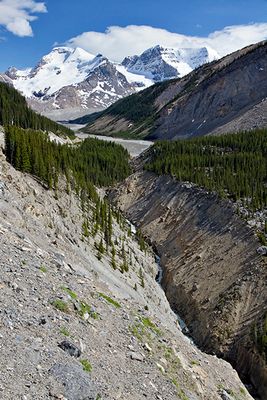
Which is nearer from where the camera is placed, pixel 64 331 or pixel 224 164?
pixel 64 331

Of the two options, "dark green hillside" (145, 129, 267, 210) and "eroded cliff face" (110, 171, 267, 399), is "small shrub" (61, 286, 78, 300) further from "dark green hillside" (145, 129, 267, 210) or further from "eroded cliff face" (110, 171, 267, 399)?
"dark green hillside" (145, 129, 267, 210)

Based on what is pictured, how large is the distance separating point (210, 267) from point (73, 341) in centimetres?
3545

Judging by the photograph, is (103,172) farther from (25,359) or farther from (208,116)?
(25,359)

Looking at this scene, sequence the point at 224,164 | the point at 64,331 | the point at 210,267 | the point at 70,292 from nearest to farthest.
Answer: the point at 64,331 < the point at 70,292 < the point at 210,267 < the point at 224,164

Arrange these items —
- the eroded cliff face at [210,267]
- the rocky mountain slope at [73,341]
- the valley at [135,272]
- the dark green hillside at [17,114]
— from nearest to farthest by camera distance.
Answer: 1. the rocky mountain slope at [73,341]
2. the valley at [135,272]
3. the eroded cliff face at [210,267]
4. the dark green hillside at [17,114]

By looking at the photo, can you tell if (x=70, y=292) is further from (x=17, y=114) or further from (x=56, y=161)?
(x=17, y=114)

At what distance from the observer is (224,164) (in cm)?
7719

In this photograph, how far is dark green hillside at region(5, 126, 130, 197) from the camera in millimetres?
45031

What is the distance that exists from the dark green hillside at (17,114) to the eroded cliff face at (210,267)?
45.4 meters

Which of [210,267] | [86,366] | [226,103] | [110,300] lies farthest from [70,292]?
[226,103]

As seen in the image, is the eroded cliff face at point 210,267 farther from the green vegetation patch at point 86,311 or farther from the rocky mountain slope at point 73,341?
the green vegetation patch at point 86,311

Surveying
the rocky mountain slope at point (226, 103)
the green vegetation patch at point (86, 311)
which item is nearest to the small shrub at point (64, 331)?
the green vegetation patch at point (86, 311)

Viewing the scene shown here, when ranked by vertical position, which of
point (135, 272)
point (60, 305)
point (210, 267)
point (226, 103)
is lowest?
point (60, 305)

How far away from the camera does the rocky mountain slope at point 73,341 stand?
14992 mm
